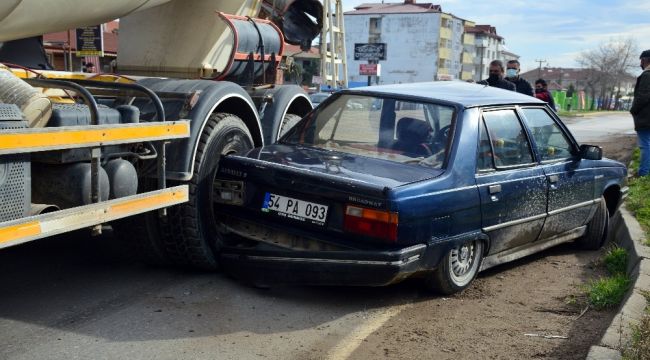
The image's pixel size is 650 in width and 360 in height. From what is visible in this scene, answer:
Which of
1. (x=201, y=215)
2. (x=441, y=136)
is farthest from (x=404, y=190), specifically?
(x=201, y=215)

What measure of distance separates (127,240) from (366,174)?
183cm

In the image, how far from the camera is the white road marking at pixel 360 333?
3.93 meters

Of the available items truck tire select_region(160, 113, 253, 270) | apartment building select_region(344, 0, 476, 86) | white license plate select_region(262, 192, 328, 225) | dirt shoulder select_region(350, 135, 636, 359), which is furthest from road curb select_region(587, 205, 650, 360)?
apartment building select_region(344, 0, 476, 86)

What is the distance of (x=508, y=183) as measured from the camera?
5254 millimetres

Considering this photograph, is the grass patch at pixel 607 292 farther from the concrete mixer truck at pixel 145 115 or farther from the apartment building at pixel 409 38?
the apartment building at pixel 409 38

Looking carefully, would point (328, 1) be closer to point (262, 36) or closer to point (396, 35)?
point (262, 36)

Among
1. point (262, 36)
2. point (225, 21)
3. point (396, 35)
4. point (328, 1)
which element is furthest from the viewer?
point (396, 35)

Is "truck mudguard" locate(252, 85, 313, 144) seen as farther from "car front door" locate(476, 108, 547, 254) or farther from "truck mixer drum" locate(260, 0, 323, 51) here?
"car front door" locate(476, 108, 547, 254)

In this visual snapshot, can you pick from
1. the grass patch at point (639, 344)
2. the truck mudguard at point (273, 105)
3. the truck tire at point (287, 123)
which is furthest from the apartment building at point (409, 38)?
the grass patch at point (639, 344)

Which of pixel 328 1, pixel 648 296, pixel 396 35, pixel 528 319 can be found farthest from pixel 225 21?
pixel 396 35

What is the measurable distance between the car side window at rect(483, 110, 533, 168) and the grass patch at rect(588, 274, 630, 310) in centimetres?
111

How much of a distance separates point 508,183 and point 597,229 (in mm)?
1980

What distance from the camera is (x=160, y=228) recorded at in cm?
495

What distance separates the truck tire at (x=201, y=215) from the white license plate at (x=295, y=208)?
471 mm
